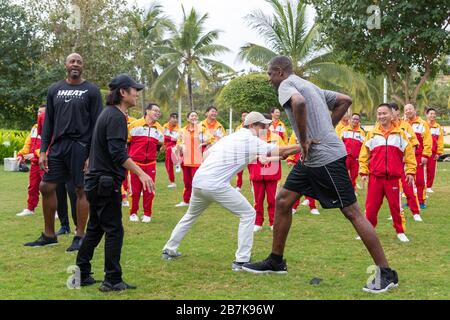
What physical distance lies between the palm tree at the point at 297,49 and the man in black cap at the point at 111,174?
2761cm

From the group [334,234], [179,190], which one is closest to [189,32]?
[179,190]

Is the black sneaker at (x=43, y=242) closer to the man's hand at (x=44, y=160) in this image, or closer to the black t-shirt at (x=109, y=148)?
Result: the man's hand at (x=44, y=160)

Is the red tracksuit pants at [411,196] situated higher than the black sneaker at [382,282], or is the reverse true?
the red tracksuit pants at [411,196]

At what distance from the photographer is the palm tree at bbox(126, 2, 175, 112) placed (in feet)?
114

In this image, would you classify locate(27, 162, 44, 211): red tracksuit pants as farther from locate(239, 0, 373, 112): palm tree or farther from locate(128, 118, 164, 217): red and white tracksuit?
locate(239, 0, 373, 112): palm tree

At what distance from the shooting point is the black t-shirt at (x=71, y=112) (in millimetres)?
7477

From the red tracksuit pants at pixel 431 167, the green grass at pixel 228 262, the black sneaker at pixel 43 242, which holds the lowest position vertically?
the green grass at pixel 228 262

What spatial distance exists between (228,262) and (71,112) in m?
2.69

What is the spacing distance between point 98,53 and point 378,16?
16.2 metres

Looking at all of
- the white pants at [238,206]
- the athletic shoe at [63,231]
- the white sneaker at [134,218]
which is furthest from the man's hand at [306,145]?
the white sneaker at [134,218]

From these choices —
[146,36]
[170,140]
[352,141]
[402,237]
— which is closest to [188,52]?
[146,36]

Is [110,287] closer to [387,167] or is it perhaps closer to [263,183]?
[263,183]

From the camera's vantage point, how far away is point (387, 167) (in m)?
8.22
